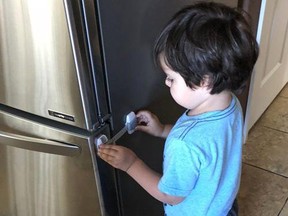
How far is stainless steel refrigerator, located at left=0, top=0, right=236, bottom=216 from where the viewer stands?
75 cm

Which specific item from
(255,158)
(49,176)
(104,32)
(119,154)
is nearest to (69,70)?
(104,32)

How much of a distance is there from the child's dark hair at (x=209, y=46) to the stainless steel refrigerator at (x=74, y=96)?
0.44ft

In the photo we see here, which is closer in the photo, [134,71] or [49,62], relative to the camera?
[49,62]

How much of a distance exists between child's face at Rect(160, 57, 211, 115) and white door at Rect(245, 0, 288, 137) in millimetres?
881

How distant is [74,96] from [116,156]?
0.17 meters

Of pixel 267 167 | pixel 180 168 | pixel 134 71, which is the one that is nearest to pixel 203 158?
pixel 180 168

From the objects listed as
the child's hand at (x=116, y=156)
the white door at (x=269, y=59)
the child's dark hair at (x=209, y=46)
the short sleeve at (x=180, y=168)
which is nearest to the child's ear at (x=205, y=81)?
the child's dark hair at (x=209, y=46)

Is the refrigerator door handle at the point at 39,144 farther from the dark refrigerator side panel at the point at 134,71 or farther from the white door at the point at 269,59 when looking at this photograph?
the white door at the point at 269,59

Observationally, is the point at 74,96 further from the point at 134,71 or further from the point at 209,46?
the point at 209,46

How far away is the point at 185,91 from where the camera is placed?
0.77 metres

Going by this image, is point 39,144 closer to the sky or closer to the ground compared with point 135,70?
closer to the ground

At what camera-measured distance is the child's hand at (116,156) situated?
0.86m

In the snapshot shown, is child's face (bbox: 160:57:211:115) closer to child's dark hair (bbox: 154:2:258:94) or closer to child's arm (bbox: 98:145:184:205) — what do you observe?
child's dark hair (bbox: 154:2:258:94)

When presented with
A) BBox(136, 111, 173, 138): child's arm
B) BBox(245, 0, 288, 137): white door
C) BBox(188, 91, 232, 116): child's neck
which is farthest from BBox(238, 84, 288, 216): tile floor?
BBox(188, 91, 232, 116): child's neck
